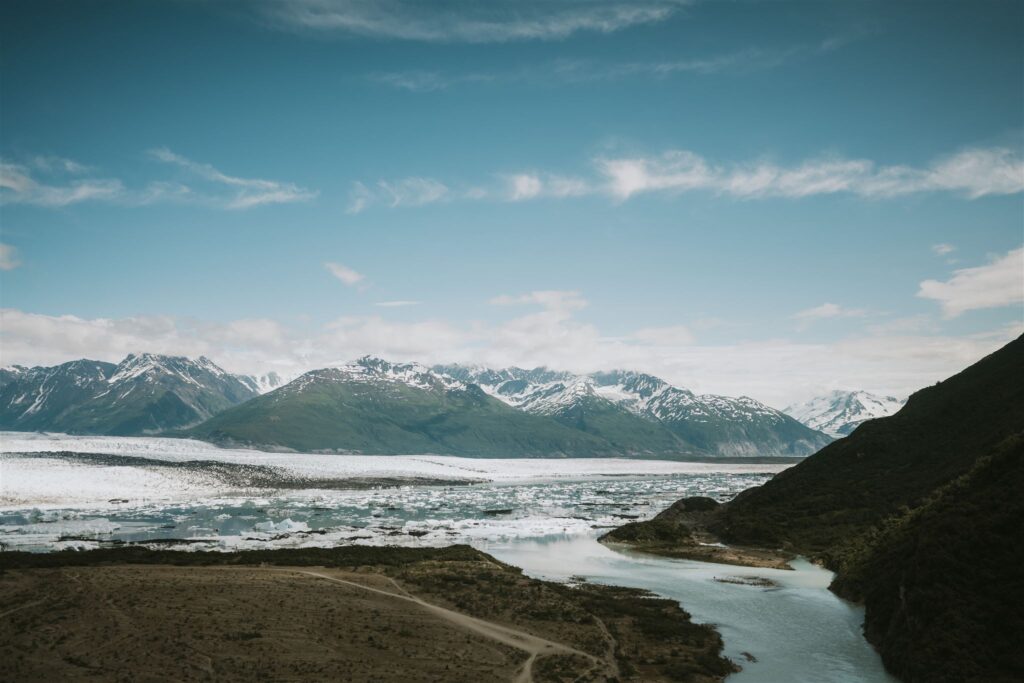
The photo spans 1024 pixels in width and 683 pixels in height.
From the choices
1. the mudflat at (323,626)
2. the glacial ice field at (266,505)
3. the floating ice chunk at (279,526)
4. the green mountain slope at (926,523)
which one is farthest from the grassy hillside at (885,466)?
the floating ice chunk at (279,526)

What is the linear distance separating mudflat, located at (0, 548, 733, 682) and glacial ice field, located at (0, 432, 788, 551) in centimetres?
1966

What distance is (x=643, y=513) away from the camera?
92250 millimetres

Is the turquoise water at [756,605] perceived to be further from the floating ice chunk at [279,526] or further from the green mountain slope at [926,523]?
the floating ice chunk at [279,526]

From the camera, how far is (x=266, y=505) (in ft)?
305

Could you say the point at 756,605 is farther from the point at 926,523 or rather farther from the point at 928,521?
the point at 928,521

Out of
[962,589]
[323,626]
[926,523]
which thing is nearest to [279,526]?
[323,626]

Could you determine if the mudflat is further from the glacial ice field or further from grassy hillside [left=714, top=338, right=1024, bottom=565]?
grassy hillside [left=714, top=338, right=1024, bottom=565]

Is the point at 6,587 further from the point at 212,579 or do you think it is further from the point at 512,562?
the point at 512,562

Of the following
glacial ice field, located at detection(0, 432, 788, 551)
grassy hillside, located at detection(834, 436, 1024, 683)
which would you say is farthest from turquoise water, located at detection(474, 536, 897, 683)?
glacial ice field, located at detection(0, 432, 788, 551)

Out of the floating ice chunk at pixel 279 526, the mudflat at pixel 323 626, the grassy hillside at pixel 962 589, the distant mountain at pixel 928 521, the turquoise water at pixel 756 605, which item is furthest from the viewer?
the floating ice chunk at pixel 279 526

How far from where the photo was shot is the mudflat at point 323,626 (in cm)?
2417

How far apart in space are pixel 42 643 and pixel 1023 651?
119ft

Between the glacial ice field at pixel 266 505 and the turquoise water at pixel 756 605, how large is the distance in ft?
43.9

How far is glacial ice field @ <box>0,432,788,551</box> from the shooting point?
6250 centimetres
